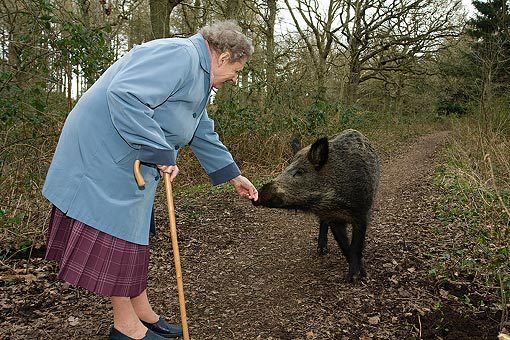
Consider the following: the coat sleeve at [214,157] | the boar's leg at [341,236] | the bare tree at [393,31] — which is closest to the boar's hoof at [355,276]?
the boar's leg at [341,236]

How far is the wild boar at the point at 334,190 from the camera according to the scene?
442cm

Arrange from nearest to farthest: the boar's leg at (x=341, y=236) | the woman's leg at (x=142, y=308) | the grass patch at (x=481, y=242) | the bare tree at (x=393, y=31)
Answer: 1. the woman's leg at (x=142, y=308)
2. the grass patch at (x=481, y=242)
3. the boar's leg at (x=341, y=236)
4. the bare tree at (x=393, y=31)

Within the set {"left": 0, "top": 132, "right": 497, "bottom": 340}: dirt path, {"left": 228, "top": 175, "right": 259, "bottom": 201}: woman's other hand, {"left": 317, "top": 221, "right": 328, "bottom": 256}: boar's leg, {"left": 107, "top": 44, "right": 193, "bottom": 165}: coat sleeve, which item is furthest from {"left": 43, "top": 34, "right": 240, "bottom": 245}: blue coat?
{"left": 317, "top": 221, "right": 328, "bottom": 256}: boar's leg

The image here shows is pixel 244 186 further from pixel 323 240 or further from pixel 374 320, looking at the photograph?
pixel 323 240

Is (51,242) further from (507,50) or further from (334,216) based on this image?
(507,50)

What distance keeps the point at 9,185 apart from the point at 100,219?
2.89m

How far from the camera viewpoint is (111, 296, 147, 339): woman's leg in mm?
2811

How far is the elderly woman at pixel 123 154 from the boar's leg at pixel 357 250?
2.27 meters

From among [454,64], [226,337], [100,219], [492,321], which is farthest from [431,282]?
[454,64]

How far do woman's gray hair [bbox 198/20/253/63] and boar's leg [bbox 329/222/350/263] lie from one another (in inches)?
96.1

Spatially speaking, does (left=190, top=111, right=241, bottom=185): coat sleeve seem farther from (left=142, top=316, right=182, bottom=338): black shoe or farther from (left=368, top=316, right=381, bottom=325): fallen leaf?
(left=368, top=316, right=381, bottom=325): fallen leaf

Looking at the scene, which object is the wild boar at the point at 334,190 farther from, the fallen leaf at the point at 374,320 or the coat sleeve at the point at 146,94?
the coat sleeve at the point at 146,94

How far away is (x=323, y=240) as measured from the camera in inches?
200

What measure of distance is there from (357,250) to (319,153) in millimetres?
1042
